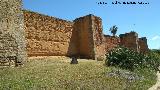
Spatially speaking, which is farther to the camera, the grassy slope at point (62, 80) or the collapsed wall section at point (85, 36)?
the collapsed wall section at point (85, 36)

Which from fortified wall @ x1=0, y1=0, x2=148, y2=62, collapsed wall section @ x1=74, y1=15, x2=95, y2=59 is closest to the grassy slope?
fortified wall @ x1=0, y1=0, x2=148, y2=62

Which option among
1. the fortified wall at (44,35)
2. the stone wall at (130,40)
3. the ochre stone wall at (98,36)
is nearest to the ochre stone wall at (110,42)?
the stone wall at (130,40)

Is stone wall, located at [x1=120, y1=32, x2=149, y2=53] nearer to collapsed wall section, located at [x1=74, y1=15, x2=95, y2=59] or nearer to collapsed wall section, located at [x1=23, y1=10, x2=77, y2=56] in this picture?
collapsed wall section, located at [x1=74, y1=15, x2=95, y2=59]

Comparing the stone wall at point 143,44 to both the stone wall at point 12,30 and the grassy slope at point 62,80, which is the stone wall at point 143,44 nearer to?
the grassy slope at point 62,80

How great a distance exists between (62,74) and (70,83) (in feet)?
4.44

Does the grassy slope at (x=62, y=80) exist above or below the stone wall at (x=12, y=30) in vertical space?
below

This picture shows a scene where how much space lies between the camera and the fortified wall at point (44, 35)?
12969mm

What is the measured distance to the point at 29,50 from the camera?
17.1 meters

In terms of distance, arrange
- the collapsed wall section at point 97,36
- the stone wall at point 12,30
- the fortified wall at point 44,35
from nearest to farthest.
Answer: the stone wall at point 12,30
the fortified wall at point 44,35
the collapsed wall section at point 97,36

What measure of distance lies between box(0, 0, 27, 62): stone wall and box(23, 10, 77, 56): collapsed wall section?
3.50 m

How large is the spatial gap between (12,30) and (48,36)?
5686 millimetres

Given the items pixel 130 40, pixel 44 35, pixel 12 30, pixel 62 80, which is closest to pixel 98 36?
pixel 44 35

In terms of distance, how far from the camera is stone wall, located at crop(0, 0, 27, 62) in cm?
1266

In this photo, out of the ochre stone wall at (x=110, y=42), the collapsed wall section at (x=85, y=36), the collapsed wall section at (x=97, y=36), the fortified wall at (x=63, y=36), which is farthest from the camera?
the ochre stone wall at (x=110, y=42)
